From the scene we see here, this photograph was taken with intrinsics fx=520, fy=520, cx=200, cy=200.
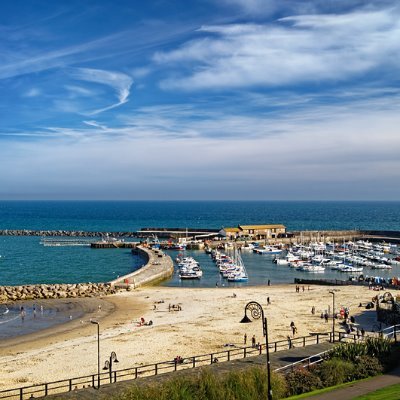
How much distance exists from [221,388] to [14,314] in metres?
32.6

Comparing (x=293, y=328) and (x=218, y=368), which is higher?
(x=218, y=368)

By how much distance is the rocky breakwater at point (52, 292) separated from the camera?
54.4 meters

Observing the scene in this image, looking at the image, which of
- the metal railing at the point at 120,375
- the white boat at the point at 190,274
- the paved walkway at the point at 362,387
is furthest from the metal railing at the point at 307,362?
the white boat at the point at 190,274

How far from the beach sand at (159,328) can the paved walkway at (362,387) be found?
12086mm

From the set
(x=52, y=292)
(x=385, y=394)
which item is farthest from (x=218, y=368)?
(x=52, y=292)

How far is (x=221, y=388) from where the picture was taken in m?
19.5

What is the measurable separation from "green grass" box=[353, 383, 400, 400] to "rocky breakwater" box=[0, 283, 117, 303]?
129 feet

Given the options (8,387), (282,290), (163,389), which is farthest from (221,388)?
(282,290)

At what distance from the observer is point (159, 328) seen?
3931 centimetres

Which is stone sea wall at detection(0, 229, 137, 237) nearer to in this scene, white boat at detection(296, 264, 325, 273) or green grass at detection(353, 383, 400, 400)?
white boat at detection(296, 264, 325, 273)

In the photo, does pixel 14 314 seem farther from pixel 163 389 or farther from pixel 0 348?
pixel 163 389

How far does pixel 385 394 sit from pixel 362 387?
5.71 ft

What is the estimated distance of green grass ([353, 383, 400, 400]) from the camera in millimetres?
19103

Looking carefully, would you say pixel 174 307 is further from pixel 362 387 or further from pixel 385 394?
pixel 385 394
